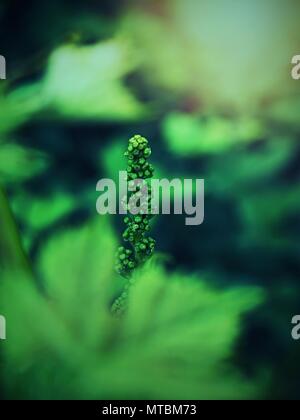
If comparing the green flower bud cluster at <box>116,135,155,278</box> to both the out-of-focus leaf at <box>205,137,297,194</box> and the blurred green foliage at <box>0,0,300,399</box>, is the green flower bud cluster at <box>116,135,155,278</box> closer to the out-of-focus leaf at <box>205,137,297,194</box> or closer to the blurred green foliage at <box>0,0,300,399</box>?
the blurred green foliage at <box>0,0,300,399</box>

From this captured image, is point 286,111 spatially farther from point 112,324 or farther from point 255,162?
point 112,324

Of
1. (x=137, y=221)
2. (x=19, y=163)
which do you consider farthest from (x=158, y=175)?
(x=19, y=163)

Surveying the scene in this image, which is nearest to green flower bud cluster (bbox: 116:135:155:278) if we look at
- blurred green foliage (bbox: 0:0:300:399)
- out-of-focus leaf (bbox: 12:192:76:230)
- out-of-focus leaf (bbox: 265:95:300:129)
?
blurred green foliage (bbox: 0:0:300:399)

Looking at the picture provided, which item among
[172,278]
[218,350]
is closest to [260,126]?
[172,278]

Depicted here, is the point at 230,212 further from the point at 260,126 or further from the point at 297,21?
the point at 297,21

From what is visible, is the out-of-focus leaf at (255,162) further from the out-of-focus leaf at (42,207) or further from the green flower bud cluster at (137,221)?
the out-of-focus leaf at (42,207)

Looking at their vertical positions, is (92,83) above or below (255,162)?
above

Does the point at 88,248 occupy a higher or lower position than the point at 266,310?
higher
